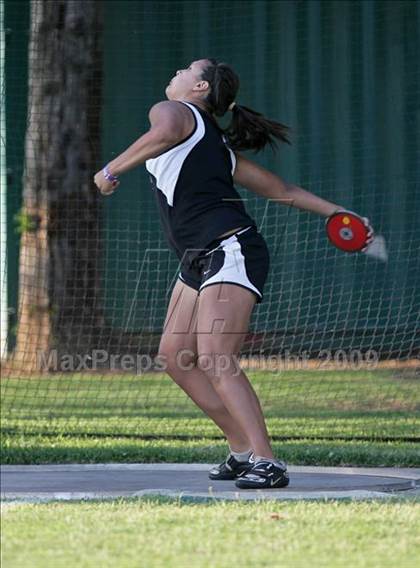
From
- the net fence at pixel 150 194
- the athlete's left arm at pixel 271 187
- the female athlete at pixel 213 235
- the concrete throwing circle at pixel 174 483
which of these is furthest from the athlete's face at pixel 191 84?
the net fence at pixel 150 194

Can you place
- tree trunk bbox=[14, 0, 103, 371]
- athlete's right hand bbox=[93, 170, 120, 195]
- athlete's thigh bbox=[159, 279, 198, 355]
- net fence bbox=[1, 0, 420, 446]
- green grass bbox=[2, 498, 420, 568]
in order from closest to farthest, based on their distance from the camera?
green grass bbox=[2, 498, 420, 568]
athlete's right hand bbox=[93, 170, 120, 195]
athlete's thigh bbox=[159, 279, 198, 355]
net fence bbox=[1, 0, 420, 446]
tree trunk bbox=[14, 0, 103, 371]

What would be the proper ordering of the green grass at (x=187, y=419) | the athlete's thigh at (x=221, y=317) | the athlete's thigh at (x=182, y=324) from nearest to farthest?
the athlete's thigh at (x=221, y=317), the athlete's thigh at (x=182, y=324), the green grass at (x=187, y=419)

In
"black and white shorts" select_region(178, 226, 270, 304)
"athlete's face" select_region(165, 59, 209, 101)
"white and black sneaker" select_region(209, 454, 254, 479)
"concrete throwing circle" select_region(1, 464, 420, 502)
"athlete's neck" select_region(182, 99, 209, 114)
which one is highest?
"athlete's face" select_region(165, 59, 209, 101)

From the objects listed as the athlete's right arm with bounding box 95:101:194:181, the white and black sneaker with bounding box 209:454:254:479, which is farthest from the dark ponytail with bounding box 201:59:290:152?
the white and black sneaker with bounding box 209:454:254:479

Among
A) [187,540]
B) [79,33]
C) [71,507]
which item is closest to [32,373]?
[79,33]

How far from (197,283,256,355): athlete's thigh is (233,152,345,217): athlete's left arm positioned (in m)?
0.52

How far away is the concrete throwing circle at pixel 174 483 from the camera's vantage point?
562 centimetres

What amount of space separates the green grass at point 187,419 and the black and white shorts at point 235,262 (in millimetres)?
1732

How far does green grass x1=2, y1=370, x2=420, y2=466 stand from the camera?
7379 mm

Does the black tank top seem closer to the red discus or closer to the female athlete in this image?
the female athlete

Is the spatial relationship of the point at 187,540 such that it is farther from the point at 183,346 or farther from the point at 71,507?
the point at 183,346

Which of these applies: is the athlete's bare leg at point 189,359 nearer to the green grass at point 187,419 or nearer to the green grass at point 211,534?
the green grass at point 211,534

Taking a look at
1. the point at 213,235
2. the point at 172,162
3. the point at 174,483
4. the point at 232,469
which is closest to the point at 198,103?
the point at 172,162

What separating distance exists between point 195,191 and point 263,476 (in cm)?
124
